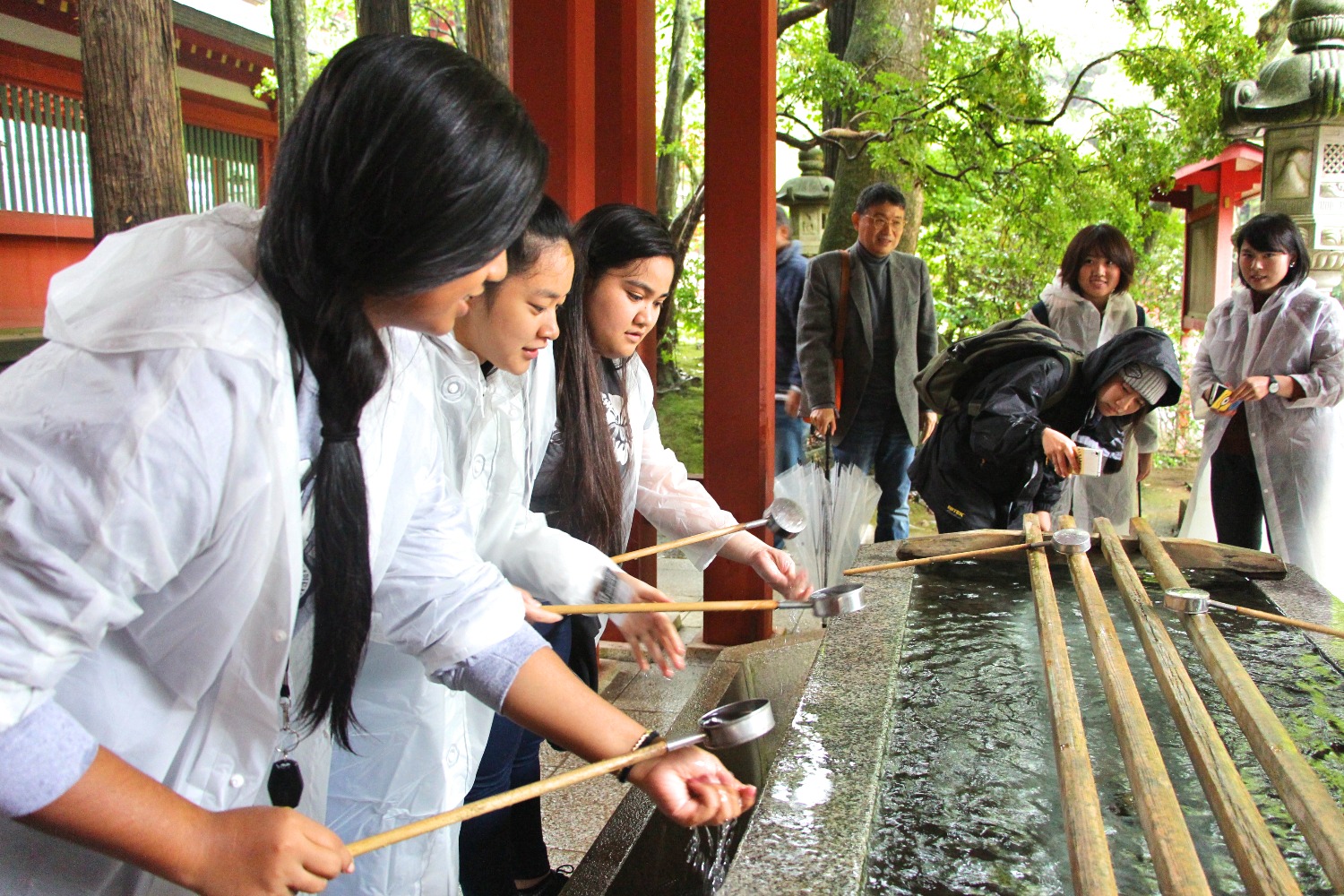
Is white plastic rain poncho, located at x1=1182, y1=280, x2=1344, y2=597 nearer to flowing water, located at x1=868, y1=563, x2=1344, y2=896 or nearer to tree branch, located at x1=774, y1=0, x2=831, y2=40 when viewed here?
flowing water, located at x1=868, y1=563, x2=1344, y2=896

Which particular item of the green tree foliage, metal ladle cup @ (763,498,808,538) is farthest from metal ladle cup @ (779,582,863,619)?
the green tree foliage

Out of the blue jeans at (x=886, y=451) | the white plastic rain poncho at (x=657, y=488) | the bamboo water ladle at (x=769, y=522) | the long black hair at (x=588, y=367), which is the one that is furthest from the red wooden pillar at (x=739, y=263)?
the long black hair at (x=588, y=367)

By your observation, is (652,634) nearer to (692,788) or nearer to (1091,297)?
(692,788)

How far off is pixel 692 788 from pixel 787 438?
183 inches

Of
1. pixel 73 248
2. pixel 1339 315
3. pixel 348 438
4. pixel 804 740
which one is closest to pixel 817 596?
pixel 804 740

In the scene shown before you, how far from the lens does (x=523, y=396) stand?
85.8 inches

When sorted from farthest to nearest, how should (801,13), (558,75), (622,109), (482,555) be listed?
(801,13), (622,109), (558,75), (482,555)

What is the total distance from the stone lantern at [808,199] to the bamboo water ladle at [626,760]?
21.6 ft

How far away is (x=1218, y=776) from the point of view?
1.51m

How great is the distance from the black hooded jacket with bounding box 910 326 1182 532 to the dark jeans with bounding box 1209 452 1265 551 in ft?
4.35

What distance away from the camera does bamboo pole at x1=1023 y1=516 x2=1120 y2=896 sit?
123 cm

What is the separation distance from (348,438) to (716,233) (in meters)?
3.14

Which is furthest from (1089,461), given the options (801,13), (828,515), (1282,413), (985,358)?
(801,13)

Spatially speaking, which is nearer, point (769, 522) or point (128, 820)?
point (128, 820)
